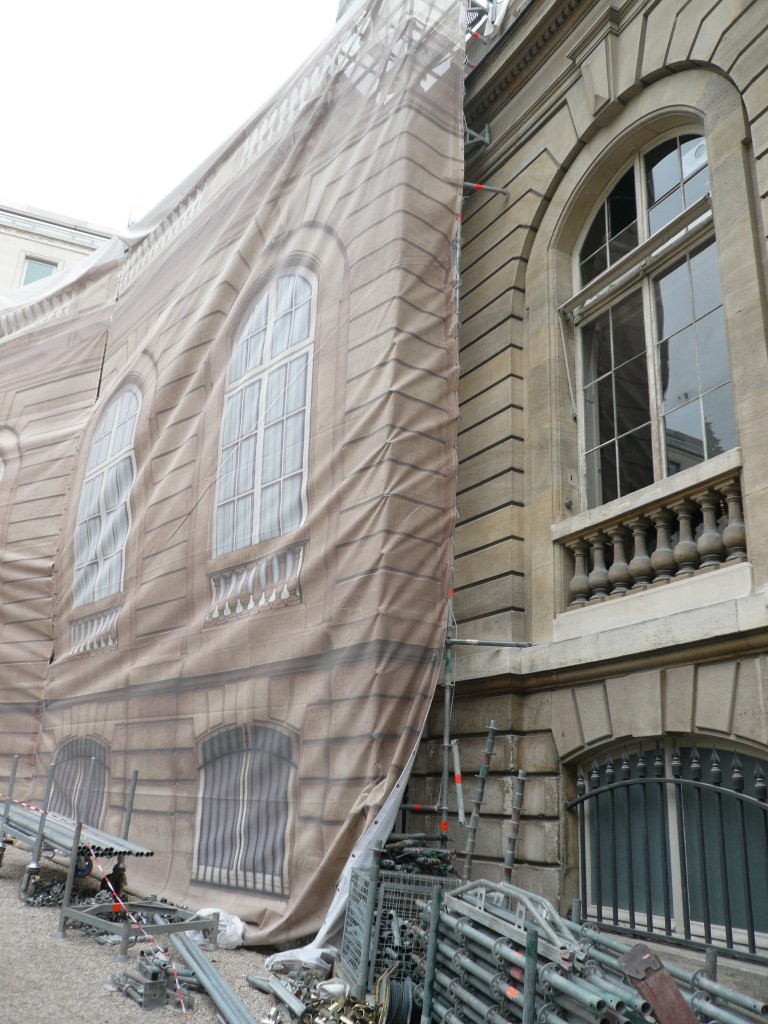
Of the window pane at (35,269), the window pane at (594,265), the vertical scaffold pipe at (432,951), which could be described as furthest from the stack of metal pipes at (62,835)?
the window pane at (35,269)

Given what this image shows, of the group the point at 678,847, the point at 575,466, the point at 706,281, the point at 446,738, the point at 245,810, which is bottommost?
the point at 678,847

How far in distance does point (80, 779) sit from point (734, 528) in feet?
23.8

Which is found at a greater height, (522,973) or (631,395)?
(631,395)

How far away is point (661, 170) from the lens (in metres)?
7.25

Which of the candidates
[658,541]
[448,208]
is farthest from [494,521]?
[448,208]

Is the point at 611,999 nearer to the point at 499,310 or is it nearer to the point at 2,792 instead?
the point at 499,310

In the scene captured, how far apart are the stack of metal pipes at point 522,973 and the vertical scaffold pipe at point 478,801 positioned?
85cm

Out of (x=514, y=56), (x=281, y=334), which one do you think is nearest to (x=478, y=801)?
(x=281, y=334)

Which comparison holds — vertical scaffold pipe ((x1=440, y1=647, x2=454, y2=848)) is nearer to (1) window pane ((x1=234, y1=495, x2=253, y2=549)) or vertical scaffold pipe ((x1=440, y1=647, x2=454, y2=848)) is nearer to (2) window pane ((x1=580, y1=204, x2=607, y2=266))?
(1) window pane ((x1=234, y1=495, x2=253, y2=549))

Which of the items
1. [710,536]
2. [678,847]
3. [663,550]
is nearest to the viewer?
[678,847]

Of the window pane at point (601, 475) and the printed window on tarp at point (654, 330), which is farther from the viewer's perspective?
the window pane at point (601, 475)

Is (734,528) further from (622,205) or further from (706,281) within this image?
(622,205)

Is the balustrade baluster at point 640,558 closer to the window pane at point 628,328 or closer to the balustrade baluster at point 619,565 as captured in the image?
the balustrade baluster at point 619,565

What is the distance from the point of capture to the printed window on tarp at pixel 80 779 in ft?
29.5
